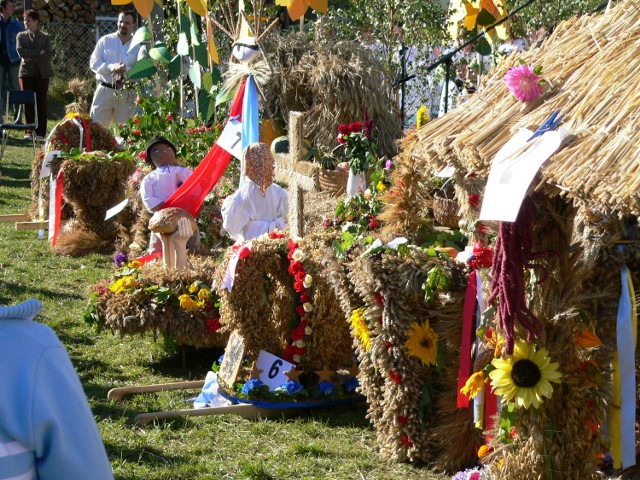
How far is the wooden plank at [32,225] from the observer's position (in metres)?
10.5

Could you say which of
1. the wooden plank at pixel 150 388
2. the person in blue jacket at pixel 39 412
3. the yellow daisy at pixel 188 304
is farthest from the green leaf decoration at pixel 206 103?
the person in blue jacket at pixel 39 412

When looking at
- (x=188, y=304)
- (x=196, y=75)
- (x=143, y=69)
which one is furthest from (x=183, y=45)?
(x=188, y=304)

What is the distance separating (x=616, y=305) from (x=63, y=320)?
4.72 m

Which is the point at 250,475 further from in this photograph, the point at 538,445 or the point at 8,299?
the point at 8,299

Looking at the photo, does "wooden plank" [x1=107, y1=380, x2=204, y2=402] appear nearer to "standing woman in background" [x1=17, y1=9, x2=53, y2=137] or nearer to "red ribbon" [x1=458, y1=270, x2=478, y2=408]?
"red ribbon" [x1=458, y1=270, x2=478, y2=408]

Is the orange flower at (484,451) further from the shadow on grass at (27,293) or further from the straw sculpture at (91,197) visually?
the straw sculpture at (91,197)

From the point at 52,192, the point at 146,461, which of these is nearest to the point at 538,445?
the point at 146,461

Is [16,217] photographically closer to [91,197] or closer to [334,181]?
[91,197]

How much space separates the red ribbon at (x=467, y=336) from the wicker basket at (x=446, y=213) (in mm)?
2477

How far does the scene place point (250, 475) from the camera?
4.60 meters

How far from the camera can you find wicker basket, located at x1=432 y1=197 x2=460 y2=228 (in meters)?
6.73

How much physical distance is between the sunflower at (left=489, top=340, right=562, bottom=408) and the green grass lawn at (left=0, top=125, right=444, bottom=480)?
1038 mm

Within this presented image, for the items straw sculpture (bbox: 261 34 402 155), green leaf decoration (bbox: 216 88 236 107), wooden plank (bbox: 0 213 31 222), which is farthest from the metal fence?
green leaf decoration (bbox: 216 88 236 107)

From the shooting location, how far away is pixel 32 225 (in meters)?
10.6
